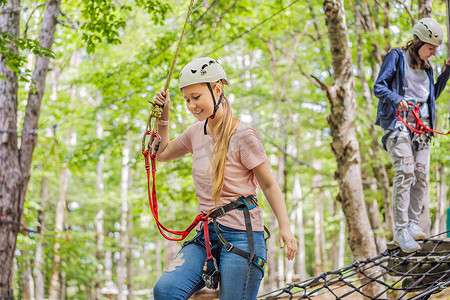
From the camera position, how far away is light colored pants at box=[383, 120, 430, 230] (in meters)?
3.60

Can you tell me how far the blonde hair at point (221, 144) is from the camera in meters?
2.02

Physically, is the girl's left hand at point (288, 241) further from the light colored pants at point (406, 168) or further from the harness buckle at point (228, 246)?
the light colored pants at point (406, 168)

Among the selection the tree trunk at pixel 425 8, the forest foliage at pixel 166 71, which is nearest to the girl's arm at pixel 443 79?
the tree trunk at pixel 425 8

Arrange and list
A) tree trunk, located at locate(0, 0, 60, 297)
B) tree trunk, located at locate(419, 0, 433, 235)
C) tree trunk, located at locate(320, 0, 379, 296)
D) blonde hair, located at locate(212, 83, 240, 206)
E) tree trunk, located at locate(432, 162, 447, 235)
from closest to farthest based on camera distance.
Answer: blonde hair, located at locate(212, 83, 240, 206), tree trunk, located at locate(419, 0, 433, 235), tree trunk, located at locate(0, 0, 60, 297), tree trunk, located at locate(320, 0, 379, 296), tree trunk, located at locate(432, 162, 447, 235)

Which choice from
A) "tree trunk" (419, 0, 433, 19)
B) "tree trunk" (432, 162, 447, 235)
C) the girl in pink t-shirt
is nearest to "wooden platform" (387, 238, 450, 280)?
the girl in pink t-shirt

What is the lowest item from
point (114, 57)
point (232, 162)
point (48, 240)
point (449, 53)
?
point (48, 240)

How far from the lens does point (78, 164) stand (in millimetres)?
8094

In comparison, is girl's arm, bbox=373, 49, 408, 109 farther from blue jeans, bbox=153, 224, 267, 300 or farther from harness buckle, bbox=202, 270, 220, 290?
harness buckle, bbox=202, 270, 220, 290

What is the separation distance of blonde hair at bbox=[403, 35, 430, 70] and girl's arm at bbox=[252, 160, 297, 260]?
7.28 feet

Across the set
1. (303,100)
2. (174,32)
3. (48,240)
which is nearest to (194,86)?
(174,32)

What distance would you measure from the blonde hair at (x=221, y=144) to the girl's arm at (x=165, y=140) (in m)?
0.32

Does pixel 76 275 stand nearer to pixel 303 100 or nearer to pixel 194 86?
pixel 303 100

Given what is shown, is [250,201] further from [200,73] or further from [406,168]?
[406,168]

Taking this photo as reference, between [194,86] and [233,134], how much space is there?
28cm
